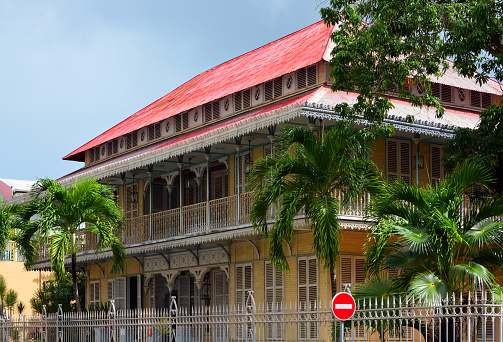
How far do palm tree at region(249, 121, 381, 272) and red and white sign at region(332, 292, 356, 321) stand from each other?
2.98m

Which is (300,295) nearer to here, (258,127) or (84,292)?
(258,127)

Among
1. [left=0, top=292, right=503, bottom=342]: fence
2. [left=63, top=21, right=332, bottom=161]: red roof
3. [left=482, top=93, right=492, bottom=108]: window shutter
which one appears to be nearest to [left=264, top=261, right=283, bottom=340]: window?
[left=0, top=292, right=503, bottom=342]: fence

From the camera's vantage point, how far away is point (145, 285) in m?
27.6

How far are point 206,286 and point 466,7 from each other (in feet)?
42.9

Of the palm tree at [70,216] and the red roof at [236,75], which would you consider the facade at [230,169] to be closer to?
the red roof at [236,75]

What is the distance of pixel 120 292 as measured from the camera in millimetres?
29031

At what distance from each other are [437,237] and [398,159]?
9041 millimetres

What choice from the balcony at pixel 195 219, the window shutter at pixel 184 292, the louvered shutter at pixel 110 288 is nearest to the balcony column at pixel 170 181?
the balcony at pixel 195 219

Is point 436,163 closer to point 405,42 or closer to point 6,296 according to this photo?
point 405,42

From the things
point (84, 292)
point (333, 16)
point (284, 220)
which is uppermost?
point (333, 16)

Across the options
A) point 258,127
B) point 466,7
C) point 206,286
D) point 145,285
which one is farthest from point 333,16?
point 145,285

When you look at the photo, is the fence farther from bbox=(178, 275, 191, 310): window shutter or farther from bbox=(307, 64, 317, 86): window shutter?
bbox=(307, 64, 317, 86): window shutter

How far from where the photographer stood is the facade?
20484 millimetres

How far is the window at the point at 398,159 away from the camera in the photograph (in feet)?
70.9
